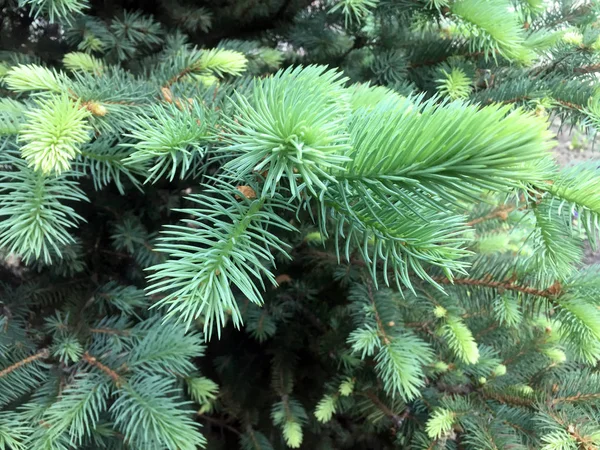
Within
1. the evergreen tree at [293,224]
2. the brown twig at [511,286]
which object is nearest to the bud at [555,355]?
the evergreen tree at [293,224]

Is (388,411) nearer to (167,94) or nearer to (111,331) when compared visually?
(111,331)

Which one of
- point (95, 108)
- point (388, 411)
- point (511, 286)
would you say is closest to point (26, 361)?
point (95, 108)

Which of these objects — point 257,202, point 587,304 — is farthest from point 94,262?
point 587,304

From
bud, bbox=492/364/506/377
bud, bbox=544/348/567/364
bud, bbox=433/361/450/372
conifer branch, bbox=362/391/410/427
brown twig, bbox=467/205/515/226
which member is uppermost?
brown twig, bbox=467/205/515/226

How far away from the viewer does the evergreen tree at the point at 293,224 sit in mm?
390

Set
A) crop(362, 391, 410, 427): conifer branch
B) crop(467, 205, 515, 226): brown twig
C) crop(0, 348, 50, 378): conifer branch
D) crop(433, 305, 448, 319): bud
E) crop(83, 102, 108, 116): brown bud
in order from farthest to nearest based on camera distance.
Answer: crop(467, 205, 515, 226): brown twig < crop(362, 391, 410, 427): conifer branch < crop(433, 305, 448, 319): bud < crop(0, 348, 50, 378): conifer branch < crop(83, 102, 108, 116): brown bud

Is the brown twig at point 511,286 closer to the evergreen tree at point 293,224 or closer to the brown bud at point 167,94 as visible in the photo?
the evergreen tree at point 293,224

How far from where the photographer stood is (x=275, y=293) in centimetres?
94

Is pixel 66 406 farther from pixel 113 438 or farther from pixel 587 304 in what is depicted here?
pixel 587 304

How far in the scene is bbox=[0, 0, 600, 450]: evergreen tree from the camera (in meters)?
0.39

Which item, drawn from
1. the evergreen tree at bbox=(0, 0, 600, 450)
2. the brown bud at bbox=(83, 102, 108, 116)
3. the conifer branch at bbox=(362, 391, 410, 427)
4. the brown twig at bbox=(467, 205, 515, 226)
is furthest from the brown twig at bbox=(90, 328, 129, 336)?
the brown twig at bbox=(467, 205, 515, 226)

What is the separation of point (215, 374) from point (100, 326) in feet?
1.32

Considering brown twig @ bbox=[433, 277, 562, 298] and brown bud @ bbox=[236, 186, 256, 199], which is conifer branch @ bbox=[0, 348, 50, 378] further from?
brown twig @ bbox=[433, 277, 562, 298]

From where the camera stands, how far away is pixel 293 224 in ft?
2.80
